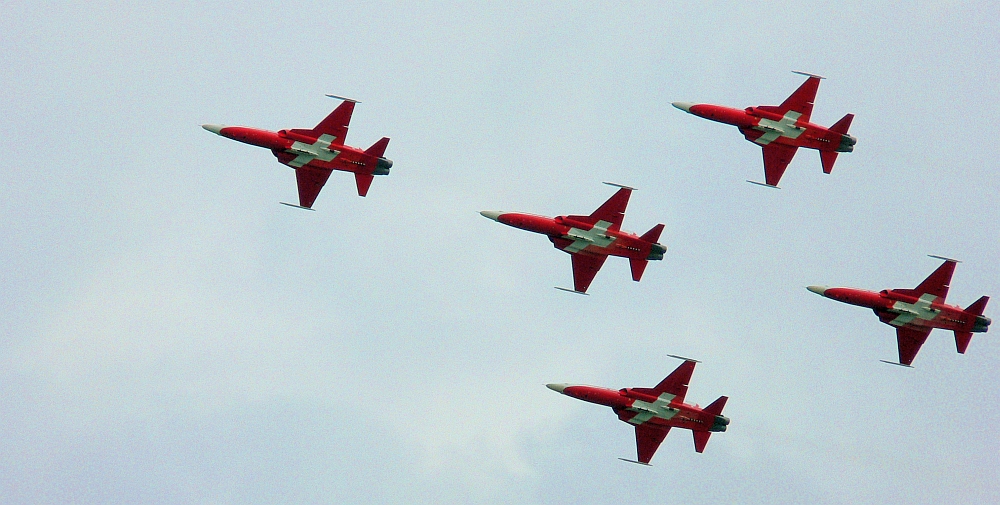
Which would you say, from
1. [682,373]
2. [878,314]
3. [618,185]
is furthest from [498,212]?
[878,314]

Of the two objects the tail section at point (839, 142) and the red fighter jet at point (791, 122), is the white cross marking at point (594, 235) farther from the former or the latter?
the tail section at point (839, 142)

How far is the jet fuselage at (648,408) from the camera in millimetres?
114438

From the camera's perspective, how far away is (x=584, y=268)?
379 ft

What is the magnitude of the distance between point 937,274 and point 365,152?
33171 millimetres

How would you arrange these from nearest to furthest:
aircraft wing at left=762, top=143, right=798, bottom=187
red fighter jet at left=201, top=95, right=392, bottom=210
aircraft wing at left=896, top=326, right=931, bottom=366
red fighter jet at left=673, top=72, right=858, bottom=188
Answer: red fighter jet at left=201, top=95, right=392, bottom=210 < red fighter jet at left=673, top=72, right=858, bottom=188 < aircraft wing at left=762, top=143, right=798, bottom=187 < aircraft wing at left=896, top=326, right=931, bottom=366

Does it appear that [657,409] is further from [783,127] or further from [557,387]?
[783,127]

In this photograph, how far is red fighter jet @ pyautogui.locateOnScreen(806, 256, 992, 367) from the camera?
11388 cm

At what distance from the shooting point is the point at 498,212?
11375cm

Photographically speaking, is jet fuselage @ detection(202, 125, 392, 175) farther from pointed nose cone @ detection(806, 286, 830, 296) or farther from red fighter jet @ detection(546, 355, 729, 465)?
pointed nose cone @ detection(806, 286, 830, 296)

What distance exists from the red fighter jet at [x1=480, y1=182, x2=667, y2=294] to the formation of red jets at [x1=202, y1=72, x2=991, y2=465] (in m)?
0.06

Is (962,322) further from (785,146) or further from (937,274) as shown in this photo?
(785,146)

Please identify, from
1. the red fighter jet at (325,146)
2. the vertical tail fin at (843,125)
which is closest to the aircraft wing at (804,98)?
the vertical tail fin at (843,125)

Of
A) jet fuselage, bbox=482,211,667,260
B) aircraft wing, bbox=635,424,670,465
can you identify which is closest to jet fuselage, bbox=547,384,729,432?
aircraft wing, bbox=635,424,670,465

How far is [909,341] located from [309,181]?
117 feet
